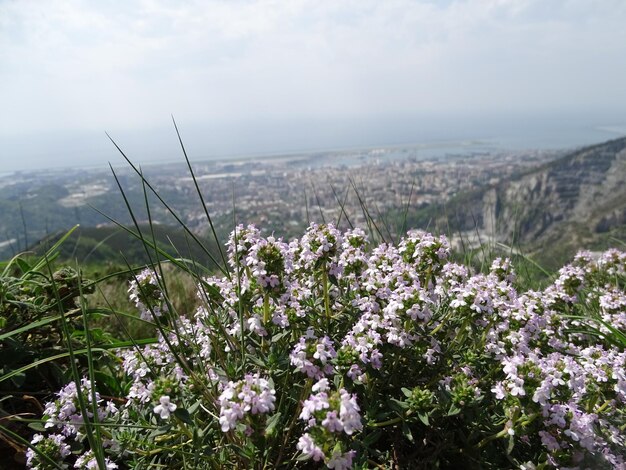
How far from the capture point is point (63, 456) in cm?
242

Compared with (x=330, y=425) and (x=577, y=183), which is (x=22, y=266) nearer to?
(x=330, y=425)

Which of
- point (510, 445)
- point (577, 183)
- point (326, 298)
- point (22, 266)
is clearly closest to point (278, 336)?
point (326, 298)

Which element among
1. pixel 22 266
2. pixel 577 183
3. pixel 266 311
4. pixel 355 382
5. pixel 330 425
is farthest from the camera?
pixel 577 183

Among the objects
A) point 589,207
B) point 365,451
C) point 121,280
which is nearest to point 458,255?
point 365,451

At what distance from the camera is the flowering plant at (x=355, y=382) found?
210 centimetres

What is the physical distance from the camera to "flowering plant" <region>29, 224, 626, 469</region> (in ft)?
6.89

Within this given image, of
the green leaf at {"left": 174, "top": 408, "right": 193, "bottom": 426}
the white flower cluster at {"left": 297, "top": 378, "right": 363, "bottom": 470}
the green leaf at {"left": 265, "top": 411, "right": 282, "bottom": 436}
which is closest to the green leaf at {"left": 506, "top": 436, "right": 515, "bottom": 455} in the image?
the white flower cluster at {"left": 297, "top": 378, "right": 363, "bottom": 470}

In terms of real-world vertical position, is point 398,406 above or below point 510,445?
above

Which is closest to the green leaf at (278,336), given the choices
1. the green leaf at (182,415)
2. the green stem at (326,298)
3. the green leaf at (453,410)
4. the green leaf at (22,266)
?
the green stem at (326,298)

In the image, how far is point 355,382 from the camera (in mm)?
2266

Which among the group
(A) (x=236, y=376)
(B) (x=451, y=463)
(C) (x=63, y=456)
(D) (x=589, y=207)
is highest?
(A) (x=236, y=376)

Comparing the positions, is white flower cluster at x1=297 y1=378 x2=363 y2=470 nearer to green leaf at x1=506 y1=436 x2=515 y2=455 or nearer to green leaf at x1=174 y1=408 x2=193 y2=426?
green leaf at x1=174 y1=408 x2=193 y2=426

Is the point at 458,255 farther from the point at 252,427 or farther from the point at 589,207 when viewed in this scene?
the point at 589,207

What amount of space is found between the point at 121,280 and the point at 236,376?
16.3ft
